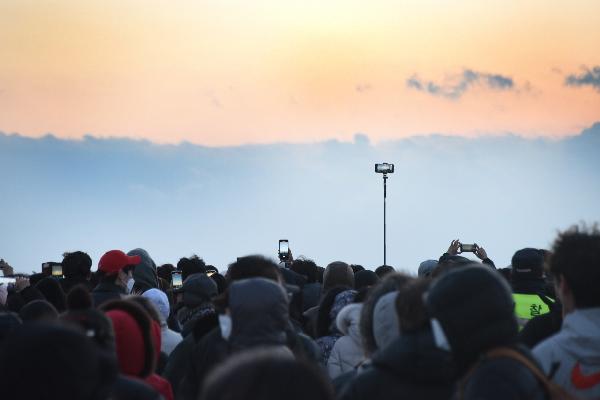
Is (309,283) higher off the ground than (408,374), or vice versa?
(408,374)

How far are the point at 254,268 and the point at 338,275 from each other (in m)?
2.64

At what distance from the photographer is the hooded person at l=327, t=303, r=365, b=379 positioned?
226 inches

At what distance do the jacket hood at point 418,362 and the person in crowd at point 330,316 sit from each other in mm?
3219

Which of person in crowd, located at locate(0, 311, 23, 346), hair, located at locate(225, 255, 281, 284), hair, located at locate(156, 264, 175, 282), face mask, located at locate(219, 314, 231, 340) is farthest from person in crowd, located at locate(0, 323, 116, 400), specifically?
hair, located at locate(156, 264, 175, 282)

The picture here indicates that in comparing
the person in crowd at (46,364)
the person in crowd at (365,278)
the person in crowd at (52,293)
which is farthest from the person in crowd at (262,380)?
the person in crowd at (365,278)

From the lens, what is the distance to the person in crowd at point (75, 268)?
875 cm

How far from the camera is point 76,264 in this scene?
876 centimetres

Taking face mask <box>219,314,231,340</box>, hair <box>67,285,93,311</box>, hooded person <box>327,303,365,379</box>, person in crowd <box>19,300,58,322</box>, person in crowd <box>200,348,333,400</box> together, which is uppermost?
person in crowd <box>200,348,333,400</box>

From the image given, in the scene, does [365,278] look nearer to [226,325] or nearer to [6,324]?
[226,325]

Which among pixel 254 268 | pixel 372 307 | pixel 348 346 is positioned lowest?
pixel 348 346

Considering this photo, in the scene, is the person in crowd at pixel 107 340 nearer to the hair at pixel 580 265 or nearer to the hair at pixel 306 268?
the hair at pixel 580 265

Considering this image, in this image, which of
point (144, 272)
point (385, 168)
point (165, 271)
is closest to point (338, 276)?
point (144, 272)

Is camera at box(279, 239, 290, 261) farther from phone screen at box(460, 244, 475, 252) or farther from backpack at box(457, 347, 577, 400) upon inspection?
backpack at box(457, 347, 577, 400)

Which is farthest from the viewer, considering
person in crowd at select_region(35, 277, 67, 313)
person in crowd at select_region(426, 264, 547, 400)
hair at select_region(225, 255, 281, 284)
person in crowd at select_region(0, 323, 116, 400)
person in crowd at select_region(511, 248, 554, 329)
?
person in crowd at select_region(35, 277, 67, 313)
